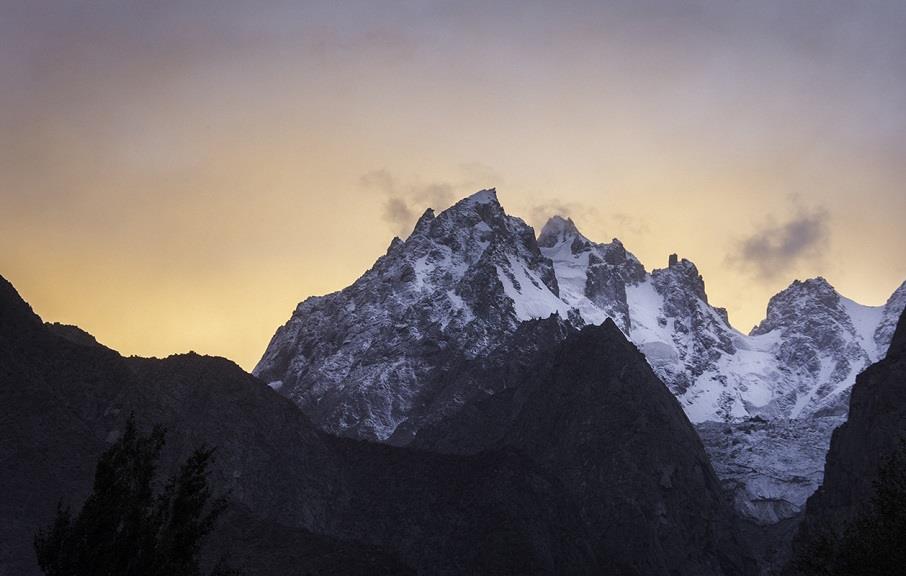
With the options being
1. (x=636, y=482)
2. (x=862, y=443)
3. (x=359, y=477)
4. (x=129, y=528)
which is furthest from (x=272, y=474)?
(x=129, y=528)

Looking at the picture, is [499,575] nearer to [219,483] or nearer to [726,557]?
[219,483]

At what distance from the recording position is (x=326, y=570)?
4599 inches

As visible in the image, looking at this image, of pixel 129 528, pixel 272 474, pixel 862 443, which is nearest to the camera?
pixel 129 528

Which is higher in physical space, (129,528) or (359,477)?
(359,477)

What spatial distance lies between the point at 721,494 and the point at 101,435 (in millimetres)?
102517

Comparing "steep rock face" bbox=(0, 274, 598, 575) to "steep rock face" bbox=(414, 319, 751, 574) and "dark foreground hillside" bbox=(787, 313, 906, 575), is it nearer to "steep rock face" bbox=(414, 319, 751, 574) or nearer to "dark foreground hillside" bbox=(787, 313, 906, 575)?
"steep rock face" bbox=(414, 319, 751, 574)

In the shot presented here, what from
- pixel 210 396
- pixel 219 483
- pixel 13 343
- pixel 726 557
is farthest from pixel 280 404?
pixel 726 557

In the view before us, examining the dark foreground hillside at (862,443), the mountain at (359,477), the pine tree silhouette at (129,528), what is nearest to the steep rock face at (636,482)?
the mountain at (359,477)

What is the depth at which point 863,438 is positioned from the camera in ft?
529

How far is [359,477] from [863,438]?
69.4 meters

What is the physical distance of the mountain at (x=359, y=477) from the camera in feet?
406

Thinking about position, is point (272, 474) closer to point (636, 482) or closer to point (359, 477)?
point (359, 477)

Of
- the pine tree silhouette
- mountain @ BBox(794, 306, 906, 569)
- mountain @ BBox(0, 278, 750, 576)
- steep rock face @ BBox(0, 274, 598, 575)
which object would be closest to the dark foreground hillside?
mountain @ BBox(794, 306, 906, 569)

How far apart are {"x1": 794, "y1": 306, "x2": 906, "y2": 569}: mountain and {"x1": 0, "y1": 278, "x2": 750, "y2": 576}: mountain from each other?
79.1ft
